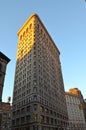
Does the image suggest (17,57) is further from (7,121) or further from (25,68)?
(7,121)

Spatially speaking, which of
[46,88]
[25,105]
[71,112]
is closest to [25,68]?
[46,88]

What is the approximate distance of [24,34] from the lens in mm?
99312

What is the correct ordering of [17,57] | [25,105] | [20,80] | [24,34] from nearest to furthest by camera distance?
[25,105] < [20,80] < [17,57] < [24,34]

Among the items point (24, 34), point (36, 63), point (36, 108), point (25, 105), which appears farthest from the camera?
point (24, 34)

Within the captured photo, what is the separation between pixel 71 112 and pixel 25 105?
69.6 meters

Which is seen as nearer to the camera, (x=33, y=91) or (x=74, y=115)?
(x=33, y=91)

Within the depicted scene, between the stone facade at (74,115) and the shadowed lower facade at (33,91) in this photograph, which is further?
the stone facade at (74,115)

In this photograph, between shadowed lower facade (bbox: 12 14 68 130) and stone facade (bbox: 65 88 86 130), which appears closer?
shadowed lower facade (bbox: 12 14 68 130)

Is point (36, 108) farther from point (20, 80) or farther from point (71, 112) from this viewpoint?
point (71, 112)

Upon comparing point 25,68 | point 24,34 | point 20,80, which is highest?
point 24,34

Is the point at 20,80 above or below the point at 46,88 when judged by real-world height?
above

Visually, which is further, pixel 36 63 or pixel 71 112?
pixel 71 112

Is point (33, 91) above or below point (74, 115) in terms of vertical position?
above

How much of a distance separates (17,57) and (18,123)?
42.5m
